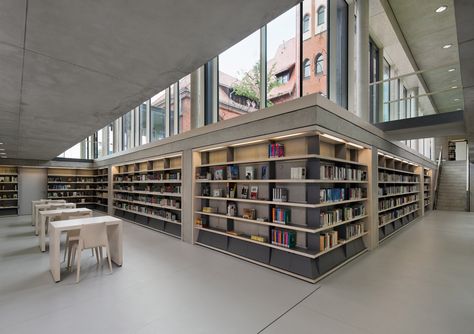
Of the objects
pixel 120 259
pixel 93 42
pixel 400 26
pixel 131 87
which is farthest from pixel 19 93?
pixel 400 26

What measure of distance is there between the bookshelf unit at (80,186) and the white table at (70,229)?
24.8ft

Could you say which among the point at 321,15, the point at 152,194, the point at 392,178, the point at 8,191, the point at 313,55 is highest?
the point at 321,15

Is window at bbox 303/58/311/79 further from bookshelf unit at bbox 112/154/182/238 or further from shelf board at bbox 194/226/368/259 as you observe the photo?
bookshelf unit at bbox 112/154/182/238

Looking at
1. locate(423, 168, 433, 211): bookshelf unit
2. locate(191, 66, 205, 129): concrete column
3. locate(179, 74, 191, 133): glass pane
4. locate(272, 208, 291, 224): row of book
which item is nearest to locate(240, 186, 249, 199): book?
locate(272, 208, 291, 224): row of book

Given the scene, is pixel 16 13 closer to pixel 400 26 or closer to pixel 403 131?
pixel 403 131

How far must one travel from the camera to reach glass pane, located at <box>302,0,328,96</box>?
513cm

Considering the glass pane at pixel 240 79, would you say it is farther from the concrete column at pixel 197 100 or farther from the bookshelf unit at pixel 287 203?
the bookshelf unit at pixel 287 203

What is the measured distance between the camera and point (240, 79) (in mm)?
6148

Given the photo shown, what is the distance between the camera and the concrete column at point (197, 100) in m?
6.81

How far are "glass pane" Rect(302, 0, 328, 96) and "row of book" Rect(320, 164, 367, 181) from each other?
186 cm

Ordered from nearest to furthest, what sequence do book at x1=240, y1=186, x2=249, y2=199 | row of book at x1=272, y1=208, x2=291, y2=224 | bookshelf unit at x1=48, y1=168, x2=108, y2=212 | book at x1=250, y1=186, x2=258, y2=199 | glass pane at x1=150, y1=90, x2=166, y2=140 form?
row of book at x1=272, y1=208, x2=291, y2=224
book at x1=250, y1=186, x2=258, y2=199
book at x1=240, y1=186, x2=249, y2=199
glass pane at x1=150, y1=90, x2=166, y2=140
bookshelf unit at x1=48, y1=168, x2=108, y2=212

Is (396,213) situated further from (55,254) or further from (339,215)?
(55,254)

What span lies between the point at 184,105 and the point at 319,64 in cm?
445

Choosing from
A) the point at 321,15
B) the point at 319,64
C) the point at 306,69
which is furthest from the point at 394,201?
the point at 321,15
